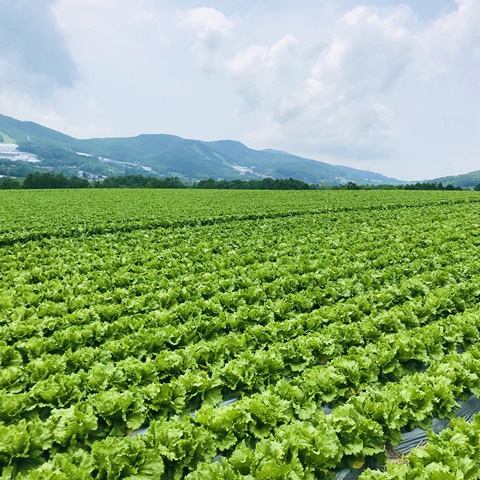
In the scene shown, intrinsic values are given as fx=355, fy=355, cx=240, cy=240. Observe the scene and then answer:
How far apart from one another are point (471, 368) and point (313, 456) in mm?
3654

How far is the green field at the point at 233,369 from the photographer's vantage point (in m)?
4.12

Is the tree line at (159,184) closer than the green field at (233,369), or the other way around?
the green field at (233,369)

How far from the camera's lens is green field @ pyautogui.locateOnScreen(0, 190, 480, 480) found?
412 centimetres

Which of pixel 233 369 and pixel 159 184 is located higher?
pixel 159 184

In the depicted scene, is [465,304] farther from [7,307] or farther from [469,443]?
[7,307]

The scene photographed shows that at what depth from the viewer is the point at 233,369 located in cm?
577

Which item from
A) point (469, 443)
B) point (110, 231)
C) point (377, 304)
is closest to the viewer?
point (469, 443)

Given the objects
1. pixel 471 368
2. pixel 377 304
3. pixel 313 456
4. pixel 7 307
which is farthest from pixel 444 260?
pixel 7 307

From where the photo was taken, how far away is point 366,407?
4859mm

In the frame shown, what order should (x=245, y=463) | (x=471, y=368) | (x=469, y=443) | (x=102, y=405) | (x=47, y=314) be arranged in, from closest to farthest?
(x=245, y=463) → (x=469, y=443) → (x=102, y=405) → (x=471, y=368) → (x=47, y=314)

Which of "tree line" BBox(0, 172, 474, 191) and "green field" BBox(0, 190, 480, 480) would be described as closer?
"green field" BBox(0, 190, 480, 480)

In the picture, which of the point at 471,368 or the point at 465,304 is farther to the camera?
the point at 465,304

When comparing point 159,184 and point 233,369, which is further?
point 159,184

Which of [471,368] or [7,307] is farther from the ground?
[471,368]
